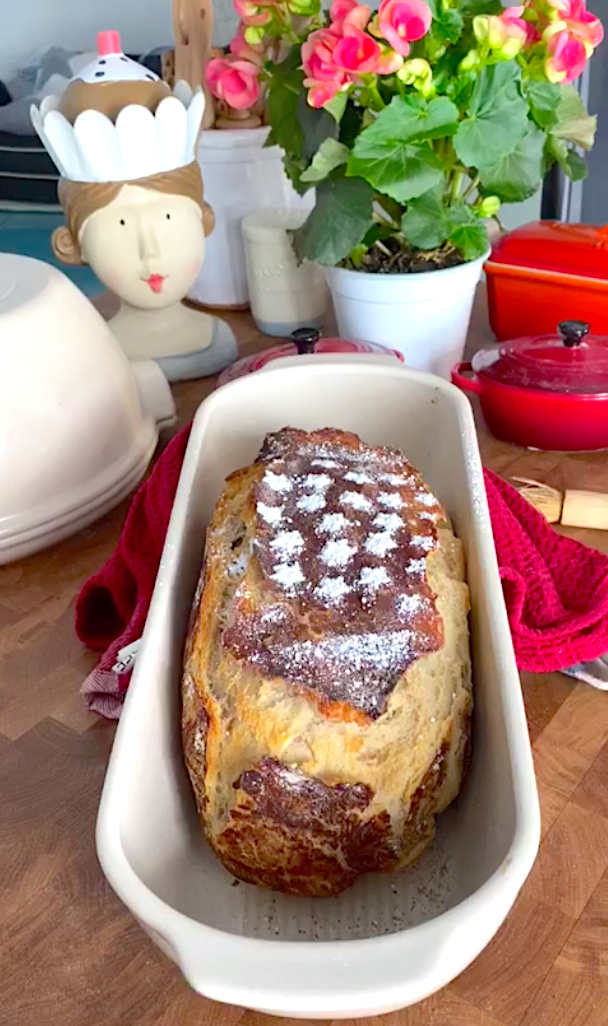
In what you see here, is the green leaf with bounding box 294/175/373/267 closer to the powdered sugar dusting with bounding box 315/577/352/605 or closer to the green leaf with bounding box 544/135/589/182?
the green leaf with bounding box 544/135/589/182

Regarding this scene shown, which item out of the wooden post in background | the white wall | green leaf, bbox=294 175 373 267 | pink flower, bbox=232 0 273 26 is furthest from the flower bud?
the white wall

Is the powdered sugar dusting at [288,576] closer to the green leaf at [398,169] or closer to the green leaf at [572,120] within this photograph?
the green leaf at [398,169]

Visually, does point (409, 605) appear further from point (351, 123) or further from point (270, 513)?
point (351, 123)

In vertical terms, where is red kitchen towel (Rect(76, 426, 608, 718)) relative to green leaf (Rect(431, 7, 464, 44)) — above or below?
below

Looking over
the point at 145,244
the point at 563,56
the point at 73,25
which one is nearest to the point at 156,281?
the point at 145,244

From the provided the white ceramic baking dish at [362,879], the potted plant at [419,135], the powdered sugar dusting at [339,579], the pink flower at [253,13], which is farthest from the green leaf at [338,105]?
the powdered sugar dusting at [339,579]

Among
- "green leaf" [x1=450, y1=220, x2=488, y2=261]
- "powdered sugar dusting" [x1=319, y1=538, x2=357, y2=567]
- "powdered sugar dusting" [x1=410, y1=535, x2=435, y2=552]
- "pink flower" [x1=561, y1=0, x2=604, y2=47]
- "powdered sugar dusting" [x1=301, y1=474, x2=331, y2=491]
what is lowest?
"powdered sugar dusting" [x1=410, y1=535, x2=435, y2=552]
